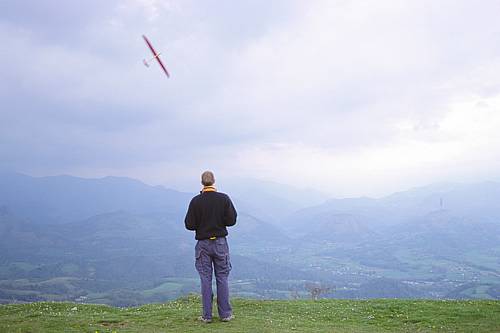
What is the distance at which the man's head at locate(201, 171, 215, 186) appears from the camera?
13969 millimetres

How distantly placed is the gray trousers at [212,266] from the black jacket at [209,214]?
321mm

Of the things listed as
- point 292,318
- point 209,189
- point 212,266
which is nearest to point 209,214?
point 209,189

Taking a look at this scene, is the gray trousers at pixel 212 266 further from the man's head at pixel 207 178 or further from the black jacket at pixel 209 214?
the man's head at pixel 207 178

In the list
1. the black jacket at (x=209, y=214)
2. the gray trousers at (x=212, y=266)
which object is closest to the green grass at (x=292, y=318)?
the gray trousers at (x=212, y=266)

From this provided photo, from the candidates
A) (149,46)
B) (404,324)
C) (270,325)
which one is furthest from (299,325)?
(149,46)

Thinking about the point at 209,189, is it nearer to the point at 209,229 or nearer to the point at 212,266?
the point at 209,229

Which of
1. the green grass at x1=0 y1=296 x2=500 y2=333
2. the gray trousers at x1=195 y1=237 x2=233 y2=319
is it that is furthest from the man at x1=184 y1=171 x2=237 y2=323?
the green grass at x1=0 y1=296 x2=500 y2=333

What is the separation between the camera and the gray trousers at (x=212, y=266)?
13953 mm

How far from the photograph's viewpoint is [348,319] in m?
16.7

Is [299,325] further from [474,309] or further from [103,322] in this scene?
[474,309]

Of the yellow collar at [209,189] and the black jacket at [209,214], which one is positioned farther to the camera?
the yellow collar at [209,189]

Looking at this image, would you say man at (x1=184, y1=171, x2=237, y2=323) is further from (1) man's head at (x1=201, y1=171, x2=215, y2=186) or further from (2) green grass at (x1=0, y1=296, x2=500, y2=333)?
(2) green grass at (x1=0, y1=296, x2=500, y2=333)

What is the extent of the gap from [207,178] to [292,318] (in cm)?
687

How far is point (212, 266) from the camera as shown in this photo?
14336mm
